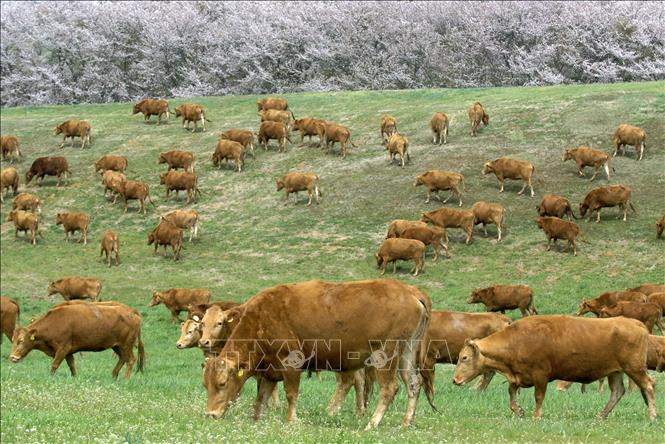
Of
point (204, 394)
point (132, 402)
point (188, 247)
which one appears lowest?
point (188, 247)

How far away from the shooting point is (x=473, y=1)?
82625mm

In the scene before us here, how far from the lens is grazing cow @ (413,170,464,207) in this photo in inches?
1635

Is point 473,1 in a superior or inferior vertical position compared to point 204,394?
superior

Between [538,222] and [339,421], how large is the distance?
24.6 meters

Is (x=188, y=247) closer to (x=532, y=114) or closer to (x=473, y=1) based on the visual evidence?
(x=532, y=114)

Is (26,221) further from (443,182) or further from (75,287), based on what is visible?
(443,182)

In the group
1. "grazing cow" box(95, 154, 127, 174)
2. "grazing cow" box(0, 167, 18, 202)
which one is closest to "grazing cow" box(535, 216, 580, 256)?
"grazing cow" box(95, 154, 127, 174)

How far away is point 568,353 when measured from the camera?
49.7ft

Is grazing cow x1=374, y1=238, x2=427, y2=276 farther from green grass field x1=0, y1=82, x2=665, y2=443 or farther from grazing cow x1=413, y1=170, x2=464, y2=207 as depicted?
grazing cow x1=413, y1=170, x2=464, y2=207

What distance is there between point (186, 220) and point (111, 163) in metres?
10.7

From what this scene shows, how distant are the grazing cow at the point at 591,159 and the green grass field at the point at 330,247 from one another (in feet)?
2.34

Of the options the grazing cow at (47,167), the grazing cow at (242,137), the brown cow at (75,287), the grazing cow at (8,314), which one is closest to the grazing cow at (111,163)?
the grazing cow at (47,167)

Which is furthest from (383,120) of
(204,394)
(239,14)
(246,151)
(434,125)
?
(239,14)

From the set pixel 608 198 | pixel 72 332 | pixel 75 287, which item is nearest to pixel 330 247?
pixel 75 287
